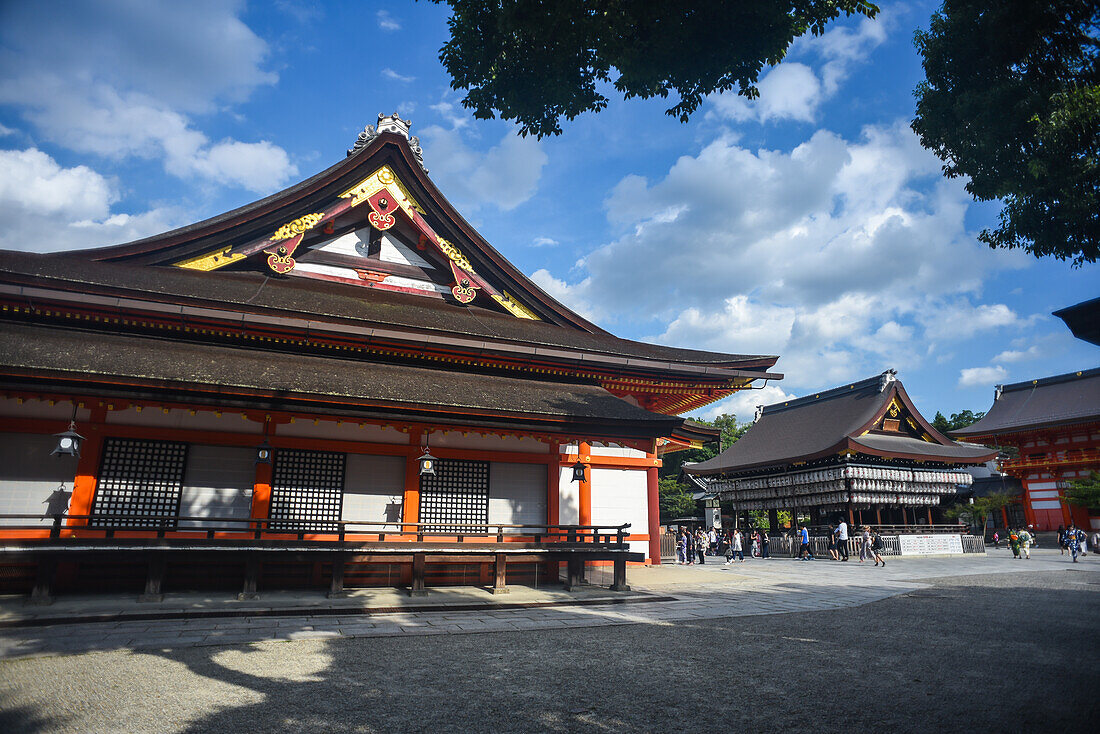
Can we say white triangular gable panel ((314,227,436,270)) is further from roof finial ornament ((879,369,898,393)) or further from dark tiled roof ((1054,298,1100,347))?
roof finial ornament ((879,369,898,393))

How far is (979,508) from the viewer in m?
33.2

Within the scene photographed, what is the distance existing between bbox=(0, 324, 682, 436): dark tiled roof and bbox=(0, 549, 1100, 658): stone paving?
12.1ft

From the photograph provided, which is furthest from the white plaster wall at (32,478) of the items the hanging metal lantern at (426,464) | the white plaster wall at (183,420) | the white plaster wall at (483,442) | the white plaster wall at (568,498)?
the white plaster wall at (568,498)

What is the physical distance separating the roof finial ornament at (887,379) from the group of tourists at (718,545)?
10.3 meters

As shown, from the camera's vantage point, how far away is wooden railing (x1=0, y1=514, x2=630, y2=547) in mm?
10086

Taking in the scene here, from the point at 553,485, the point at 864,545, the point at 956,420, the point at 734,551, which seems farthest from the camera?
the point at 956,420

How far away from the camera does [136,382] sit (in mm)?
10039

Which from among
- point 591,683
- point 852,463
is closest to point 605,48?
point 591,683

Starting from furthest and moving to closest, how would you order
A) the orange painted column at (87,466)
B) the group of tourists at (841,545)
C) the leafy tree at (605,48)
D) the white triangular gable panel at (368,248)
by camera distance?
the group of tourists at (841,545) → the white triangular gable panel at (368,248) → the orange painted column at (87,466) → the leafy tree at (605,48)

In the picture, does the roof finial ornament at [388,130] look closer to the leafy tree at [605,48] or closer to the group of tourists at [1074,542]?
the leafy tree at [605,48]

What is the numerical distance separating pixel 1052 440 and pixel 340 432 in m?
42.6

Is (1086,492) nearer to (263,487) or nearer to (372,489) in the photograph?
(372,489)

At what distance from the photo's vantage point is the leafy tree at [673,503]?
1800 inches

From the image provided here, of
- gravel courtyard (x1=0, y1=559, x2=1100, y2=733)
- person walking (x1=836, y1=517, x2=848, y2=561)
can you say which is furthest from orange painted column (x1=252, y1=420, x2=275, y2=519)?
person walking (x1=836, y1=517, x2=848, y2=561)
